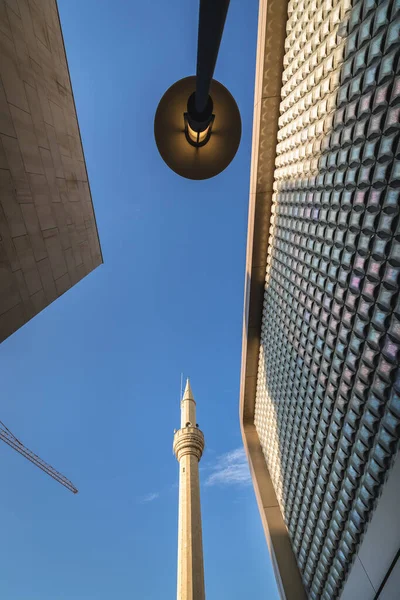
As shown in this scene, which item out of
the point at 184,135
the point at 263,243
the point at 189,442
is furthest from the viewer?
the point at 189,442

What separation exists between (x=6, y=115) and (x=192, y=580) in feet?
81.4

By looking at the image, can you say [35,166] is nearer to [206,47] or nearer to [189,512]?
[206,47]

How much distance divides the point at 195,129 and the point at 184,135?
0.41 meters

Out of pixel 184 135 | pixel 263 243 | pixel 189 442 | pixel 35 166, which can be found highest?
pixel 189 442

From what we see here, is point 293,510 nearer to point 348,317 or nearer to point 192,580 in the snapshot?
point 192,580

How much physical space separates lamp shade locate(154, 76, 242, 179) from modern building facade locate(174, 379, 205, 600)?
23.5 metres

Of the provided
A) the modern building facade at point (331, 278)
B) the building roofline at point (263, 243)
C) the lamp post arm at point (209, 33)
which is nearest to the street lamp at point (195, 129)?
the lamp post arm at point (209, 33)

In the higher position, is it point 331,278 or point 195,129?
point 331,278

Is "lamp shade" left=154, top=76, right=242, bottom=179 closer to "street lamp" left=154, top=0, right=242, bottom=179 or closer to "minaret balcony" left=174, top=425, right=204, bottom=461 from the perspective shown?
"street lamp" left=154, top=0, right=242, bottom=179

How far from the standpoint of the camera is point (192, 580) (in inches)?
789

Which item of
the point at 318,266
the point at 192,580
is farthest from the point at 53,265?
the point at 192,580

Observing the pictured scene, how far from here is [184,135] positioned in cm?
642

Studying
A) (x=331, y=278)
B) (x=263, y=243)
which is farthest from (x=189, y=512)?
(x=331, y=278)

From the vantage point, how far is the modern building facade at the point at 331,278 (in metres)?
8.19
